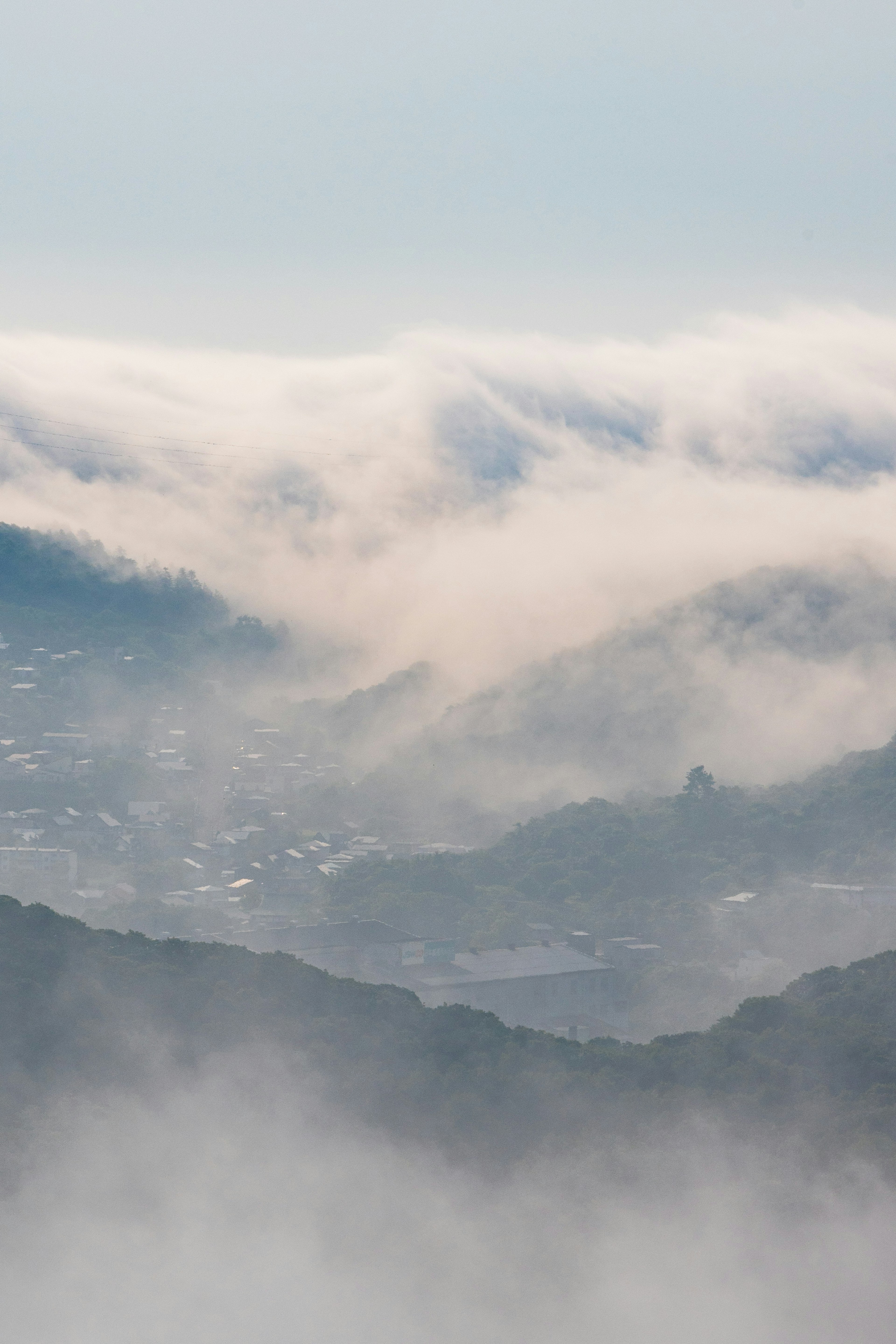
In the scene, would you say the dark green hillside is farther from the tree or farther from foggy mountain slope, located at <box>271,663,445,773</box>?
foggy mountain slope, located at <box>271,663,445,773</box>

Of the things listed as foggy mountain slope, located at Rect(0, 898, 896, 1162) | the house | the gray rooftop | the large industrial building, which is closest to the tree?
the gray rooftop

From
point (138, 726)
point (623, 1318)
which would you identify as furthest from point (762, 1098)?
point (138, 726)

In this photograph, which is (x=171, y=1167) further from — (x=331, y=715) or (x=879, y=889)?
(x=331, y=715)

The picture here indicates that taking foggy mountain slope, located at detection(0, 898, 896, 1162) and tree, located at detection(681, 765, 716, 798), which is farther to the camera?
tree, located at detection(681, 765, 716, 798)

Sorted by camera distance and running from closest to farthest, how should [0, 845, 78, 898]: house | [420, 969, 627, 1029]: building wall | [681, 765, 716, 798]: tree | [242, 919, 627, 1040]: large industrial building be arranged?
1. [420, 969, 627, 1029]: building wall
2. [242, 919, 627, 1040]: large industrial building
3. [0, 845, 78, 898]: house
4. [681, 765, 716, 798]: tree

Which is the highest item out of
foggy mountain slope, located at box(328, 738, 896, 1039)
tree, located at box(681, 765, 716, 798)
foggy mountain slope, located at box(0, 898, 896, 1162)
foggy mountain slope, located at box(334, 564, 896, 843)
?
foggy mountain slope, located at box(334, 564, 896, 843)

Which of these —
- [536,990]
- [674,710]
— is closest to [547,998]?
[536,990]
